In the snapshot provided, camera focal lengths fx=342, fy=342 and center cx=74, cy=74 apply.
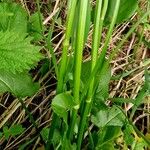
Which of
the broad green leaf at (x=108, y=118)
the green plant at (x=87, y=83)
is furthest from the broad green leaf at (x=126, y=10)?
the broad green leaf at (x=108, y=118)

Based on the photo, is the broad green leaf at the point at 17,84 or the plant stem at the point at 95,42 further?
the broad green leaf at the point at 17,84

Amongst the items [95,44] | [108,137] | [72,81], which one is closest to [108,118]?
[108,137]

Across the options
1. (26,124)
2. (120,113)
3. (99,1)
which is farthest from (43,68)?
(99,1)

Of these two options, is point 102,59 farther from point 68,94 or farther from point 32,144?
point 32,144

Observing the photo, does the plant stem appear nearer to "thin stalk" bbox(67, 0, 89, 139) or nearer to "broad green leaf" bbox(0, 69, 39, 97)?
"thin stalk" bbox(67, 0, 89, 139)

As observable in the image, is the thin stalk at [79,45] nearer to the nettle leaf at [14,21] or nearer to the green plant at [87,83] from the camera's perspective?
the green plant at [87,83]

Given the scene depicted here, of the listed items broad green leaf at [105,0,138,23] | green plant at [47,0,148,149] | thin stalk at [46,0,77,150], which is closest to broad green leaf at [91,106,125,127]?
green plant at [47,0,148,149]

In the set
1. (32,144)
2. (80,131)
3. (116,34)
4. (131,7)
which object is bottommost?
(32,144)
